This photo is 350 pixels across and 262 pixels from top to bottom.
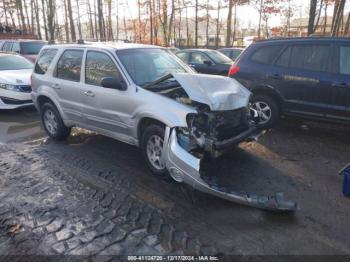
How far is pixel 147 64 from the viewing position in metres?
5.00

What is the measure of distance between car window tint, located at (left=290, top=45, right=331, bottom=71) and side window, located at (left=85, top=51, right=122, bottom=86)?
3479mm

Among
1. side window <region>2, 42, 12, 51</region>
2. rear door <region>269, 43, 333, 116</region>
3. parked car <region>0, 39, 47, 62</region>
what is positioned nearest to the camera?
rear door <region>269, 43, 333, 116</region>

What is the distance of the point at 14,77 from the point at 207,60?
5849 millimetres

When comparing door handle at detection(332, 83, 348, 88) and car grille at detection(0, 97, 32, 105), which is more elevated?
door handle at detection(332, 83, 348, 88)

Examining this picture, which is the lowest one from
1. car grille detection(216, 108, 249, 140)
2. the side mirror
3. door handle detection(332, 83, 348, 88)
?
car grille detection(216, 108, 249, 140)

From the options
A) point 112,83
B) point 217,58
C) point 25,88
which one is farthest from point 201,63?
point 112,83

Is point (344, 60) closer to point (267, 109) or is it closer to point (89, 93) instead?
point (267, 109)

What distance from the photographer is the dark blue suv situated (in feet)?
18.4

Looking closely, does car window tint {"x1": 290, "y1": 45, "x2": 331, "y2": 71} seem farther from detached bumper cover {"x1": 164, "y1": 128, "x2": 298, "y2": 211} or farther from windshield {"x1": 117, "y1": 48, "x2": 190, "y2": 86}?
detached bumper cover {"x1": 164, "y1": 128, "x2": 298, "y2": 211}

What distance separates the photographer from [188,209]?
3.61 m

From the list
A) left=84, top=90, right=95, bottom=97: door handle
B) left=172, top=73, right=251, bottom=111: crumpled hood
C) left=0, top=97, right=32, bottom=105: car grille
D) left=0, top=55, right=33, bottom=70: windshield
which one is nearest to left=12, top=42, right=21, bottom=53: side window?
left=0, top=55, right=33, bottom=70: windshield

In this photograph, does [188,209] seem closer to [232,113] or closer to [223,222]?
[223,222]

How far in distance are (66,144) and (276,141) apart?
3977 mm

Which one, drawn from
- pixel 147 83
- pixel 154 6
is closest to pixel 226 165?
pixel 147 83
